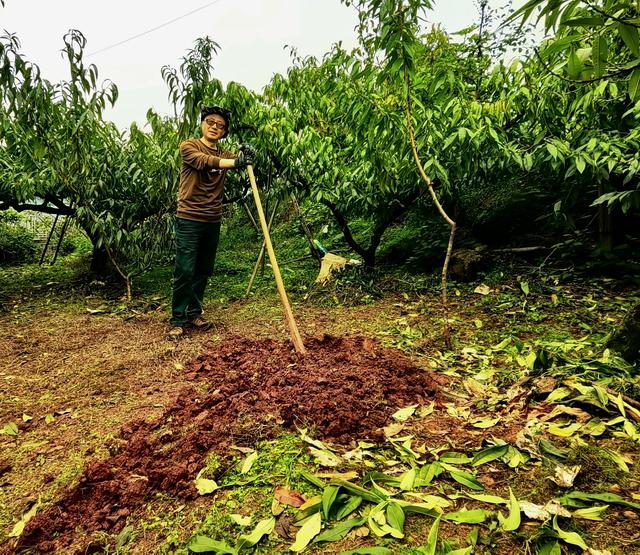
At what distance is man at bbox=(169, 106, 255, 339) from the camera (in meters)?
3.35

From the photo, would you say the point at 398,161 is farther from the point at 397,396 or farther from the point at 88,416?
the point at 88,416

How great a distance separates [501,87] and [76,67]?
3.75m

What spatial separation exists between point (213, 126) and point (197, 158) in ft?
1.21

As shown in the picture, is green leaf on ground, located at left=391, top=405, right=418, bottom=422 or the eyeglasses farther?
the eyeglasses

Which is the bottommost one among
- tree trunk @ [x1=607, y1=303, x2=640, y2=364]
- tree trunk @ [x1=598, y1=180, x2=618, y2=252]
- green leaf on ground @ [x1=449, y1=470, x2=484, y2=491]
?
green leaf on ground @ [x1=449, y1=470, x2=484, y2=491]

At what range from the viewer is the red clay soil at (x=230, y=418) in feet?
4.45

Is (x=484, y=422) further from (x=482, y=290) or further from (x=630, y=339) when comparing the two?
(x=482, y=290)

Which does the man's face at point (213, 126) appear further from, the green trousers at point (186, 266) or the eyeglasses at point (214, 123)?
the green trousers at point (186, 266)

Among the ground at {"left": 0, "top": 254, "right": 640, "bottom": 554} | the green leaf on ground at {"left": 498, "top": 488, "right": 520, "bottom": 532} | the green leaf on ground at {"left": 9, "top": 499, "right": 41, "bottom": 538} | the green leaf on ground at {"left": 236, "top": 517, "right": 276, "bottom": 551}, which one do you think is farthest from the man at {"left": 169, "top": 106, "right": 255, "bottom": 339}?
the green leaf on ground at {"left": 498, "top": 488, "right": 520, "bottom": 532}

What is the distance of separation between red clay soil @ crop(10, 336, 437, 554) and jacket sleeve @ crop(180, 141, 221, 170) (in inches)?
62.6

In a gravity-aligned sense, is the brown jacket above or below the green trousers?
above

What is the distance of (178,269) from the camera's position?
345 cm

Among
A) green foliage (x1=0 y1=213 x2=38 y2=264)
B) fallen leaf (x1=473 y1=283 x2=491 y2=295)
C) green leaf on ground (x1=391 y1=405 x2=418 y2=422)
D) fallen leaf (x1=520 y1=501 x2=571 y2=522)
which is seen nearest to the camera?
fallen leaf (x1=520 y1=501 x2=571 y2=522)

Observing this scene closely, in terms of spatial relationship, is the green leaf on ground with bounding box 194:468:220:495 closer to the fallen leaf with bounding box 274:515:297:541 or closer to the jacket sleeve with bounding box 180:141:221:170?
the fallen leaf with bounding box 274:515:297:541
